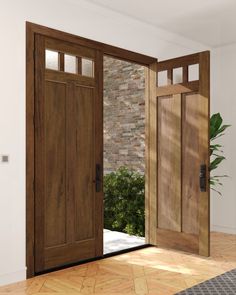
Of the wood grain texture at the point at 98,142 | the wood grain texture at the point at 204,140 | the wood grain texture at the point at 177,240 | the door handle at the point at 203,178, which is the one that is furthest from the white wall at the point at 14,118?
the door handle at the point at 203,178

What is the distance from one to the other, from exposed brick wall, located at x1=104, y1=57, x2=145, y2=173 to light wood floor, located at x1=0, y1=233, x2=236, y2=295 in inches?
93.2

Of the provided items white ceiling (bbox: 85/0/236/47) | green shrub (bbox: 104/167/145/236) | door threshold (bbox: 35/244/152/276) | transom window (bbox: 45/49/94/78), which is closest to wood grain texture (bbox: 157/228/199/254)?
door threshold (bbox: 35/244/152/276)

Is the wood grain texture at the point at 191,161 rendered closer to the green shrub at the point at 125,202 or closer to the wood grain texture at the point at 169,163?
the wood grain texture at the point at 169,163

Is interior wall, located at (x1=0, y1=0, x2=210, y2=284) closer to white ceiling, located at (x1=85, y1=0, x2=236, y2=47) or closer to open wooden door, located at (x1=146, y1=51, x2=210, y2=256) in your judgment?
white ceiling, located at (x1=85, y1=0, x2=236, y2=47)

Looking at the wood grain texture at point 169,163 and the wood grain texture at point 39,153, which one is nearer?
the wood grain texture at point 39,153

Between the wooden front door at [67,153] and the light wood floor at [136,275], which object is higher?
the wooden front door at [67,153]

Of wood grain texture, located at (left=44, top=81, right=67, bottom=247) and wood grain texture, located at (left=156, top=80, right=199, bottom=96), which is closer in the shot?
wood grain texture, located at (left=44, top=81, right=67, bottom=247)

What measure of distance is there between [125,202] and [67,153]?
8.23ft

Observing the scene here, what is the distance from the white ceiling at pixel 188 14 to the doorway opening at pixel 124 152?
143 cm

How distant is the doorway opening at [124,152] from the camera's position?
6.33m

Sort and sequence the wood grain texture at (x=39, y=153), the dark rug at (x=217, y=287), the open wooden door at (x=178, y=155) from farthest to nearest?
the open wooden door at (x=178, y=155) → the wood grain texture at (x=39, y=153) → the dark rug at (x=217, y=287)

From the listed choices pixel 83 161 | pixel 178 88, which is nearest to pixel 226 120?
pixel 178 88

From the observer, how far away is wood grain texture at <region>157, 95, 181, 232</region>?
15.9 ft

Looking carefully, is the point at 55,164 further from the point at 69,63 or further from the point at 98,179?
the point at 69,63
